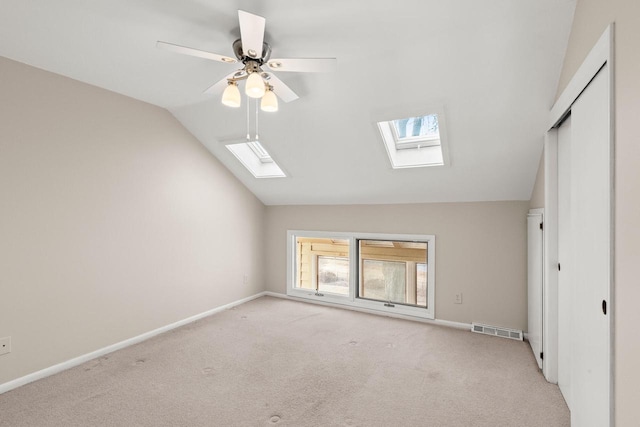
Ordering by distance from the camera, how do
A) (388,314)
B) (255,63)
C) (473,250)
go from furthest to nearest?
1. (388,314)
2. (473,250)
3. (255,63)

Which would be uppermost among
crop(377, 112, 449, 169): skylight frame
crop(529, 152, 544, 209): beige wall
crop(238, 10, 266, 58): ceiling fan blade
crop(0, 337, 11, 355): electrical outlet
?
crop(238, 10, 266, 58): ceiling fan blade

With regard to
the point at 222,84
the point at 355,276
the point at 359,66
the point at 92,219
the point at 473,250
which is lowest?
the point at 355,276

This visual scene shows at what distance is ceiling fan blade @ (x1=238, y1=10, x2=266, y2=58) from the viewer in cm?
143

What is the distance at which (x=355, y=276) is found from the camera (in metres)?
4.17

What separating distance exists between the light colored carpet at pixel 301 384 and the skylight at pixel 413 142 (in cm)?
182

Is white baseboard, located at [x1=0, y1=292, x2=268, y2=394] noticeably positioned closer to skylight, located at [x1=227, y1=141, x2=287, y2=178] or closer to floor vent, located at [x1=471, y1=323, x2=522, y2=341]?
skylight, located at [x1=227, y1=141, x2=287, y2=178]

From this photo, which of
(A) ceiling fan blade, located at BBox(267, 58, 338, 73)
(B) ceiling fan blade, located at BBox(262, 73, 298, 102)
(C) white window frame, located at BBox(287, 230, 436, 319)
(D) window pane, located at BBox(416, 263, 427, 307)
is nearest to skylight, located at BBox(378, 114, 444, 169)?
(C) white window frame, located at BBox(287, 230, 436, 319)

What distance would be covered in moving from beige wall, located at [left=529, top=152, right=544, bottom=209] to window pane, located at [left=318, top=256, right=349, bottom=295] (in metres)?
2.45

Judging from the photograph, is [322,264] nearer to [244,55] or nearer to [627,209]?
[244,55]

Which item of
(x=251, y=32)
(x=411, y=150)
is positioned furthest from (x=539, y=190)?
(x=251, y=32)

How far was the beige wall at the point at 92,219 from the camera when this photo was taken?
2.29 m

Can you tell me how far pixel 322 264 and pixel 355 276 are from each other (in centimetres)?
79

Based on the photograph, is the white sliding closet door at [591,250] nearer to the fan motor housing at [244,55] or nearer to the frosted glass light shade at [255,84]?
the frosted glass light shade at [255,84]

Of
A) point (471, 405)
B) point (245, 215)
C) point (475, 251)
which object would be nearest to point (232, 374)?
point (471, 405)
